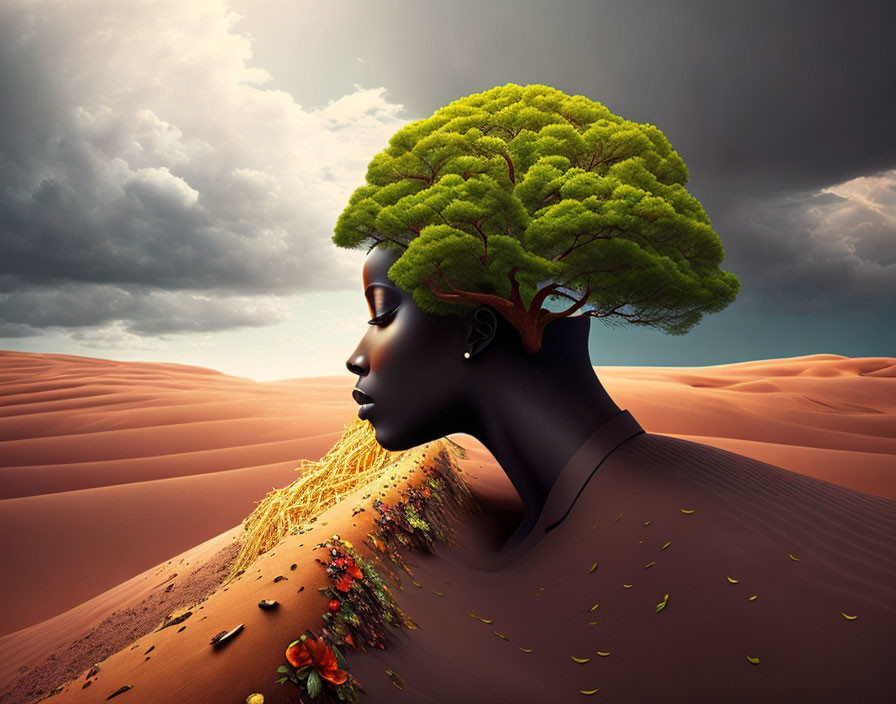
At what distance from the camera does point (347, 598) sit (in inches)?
61.1

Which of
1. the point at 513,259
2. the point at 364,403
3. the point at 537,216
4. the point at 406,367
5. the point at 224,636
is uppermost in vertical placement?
the point at 537,216

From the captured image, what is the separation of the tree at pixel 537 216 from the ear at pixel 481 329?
68mm

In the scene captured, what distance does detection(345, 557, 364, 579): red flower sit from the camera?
166cm

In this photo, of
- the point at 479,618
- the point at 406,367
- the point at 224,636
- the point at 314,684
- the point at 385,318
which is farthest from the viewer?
the point at 385,318

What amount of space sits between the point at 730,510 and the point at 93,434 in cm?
1146

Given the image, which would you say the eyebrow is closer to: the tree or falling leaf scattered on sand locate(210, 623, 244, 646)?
the tree

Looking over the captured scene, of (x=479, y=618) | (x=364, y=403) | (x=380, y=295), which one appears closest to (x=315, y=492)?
(x=364, y=403)

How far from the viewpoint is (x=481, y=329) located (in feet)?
9.51

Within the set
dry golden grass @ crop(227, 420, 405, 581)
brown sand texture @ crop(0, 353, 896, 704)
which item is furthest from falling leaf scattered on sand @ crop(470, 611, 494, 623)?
dry golden grass @ crop(227, 420, 405, 581)

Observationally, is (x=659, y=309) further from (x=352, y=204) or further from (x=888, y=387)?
(x=888, y=387)

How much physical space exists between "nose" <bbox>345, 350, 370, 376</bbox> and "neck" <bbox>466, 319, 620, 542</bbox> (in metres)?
0.81

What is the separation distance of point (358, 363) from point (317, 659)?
219 cm

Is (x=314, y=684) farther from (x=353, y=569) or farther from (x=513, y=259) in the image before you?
(x=513, y=259)

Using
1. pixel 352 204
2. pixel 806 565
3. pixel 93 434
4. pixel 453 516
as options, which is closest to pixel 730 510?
pixel 806 565
